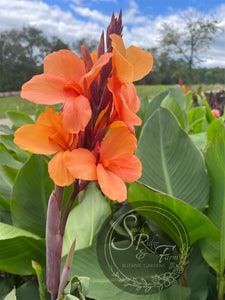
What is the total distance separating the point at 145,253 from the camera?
22.8 inches

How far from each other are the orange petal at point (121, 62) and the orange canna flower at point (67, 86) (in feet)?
0.04

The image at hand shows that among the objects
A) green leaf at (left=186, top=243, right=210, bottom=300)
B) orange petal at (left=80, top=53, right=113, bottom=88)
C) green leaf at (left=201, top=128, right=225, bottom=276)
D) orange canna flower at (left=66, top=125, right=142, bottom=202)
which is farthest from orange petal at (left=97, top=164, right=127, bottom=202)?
green leaf at (left=186, top=243, right=210, bottom=300)

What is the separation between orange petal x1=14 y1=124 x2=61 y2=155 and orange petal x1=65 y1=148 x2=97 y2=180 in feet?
0.12

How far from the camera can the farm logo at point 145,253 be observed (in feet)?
1.74

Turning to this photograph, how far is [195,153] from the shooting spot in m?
0.63

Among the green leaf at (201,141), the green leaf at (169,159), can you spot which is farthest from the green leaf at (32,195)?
the green leaf at (201,141)

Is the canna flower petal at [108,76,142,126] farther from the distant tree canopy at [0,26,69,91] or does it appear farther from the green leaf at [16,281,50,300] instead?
the distant tree canopy at [0,26,69,91]

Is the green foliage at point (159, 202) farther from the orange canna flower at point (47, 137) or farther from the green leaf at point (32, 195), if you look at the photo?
the orange canna flower at point (47, 137)

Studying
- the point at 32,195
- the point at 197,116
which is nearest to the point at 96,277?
the point at 32,195

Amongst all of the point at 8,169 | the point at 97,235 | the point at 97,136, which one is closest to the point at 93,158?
the point at 97,136

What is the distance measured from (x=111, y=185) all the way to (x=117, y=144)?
53mm

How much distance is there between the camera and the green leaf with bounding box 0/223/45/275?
1.81 ft

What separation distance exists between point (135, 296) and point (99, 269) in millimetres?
82

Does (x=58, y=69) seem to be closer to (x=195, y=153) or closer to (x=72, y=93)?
(x=72, y=93)
